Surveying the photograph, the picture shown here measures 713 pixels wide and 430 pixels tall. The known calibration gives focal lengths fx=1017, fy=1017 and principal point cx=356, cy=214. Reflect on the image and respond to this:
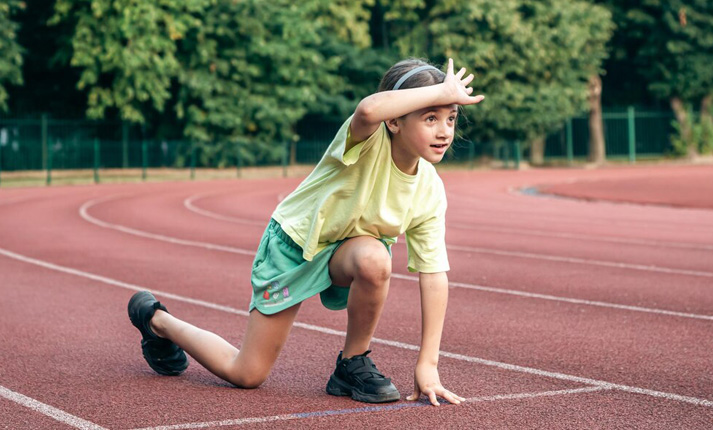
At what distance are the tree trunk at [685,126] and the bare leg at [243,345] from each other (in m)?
39.3

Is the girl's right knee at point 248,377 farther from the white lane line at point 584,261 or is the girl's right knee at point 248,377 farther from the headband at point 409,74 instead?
the white lane line at point 584,261

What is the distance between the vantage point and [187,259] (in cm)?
1050

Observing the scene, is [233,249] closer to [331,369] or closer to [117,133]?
[331,369]

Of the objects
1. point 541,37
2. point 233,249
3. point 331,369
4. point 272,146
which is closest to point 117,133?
point 272,146

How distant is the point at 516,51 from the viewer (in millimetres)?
36656

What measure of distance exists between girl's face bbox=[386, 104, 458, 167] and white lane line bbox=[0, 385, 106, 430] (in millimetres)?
1701

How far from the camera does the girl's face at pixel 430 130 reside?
4121mm

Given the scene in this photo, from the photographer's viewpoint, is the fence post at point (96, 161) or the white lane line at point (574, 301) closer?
the white lane line at point (574, 301)

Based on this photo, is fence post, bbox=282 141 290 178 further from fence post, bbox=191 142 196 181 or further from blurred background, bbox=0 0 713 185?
fence post, bbox=191 142 196 181

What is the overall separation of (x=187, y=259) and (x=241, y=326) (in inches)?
160

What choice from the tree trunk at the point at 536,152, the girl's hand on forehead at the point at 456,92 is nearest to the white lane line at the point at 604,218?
the girl's hand on forehead at the point at 456,92

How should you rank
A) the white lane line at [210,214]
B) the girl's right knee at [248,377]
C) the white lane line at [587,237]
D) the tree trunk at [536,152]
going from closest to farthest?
the girl's right knee at [248,377]
the white lane line at [587,237]
the white lane line at [210,214]
the tree trunk at [536,152]

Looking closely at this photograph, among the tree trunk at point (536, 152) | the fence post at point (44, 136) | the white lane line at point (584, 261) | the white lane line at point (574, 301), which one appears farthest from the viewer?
the tree trunk at point (536, 152)

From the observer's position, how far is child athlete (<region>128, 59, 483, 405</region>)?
4148 millimetres
